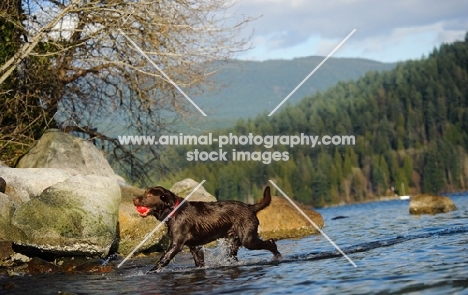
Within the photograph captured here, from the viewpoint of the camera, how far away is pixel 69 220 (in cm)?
1389

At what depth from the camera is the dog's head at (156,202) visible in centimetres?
1241

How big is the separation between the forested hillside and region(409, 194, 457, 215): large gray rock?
74.4 m

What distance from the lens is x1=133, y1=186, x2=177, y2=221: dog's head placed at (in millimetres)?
12414

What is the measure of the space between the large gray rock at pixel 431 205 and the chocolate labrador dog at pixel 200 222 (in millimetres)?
18184

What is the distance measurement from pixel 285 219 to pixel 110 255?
7978 mm

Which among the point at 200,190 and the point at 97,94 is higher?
the point at 97,94

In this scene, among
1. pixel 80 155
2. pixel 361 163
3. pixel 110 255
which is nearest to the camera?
pixel 110 255

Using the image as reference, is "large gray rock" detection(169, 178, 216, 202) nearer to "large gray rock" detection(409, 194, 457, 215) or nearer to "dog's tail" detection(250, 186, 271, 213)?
"dog's tail" detection(250, 186, 271, 213)

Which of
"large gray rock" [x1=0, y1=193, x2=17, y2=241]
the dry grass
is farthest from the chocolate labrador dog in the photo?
the dry grass

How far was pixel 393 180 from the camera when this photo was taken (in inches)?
5384

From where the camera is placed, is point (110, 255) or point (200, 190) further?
point (200, 190)

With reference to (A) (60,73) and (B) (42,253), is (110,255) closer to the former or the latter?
(B) (42,253)

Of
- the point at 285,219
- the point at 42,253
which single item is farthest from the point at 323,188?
the point at 42,253

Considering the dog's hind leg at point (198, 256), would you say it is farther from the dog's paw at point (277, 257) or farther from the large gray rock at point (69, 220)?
the large gray rock at point (69, 220)
